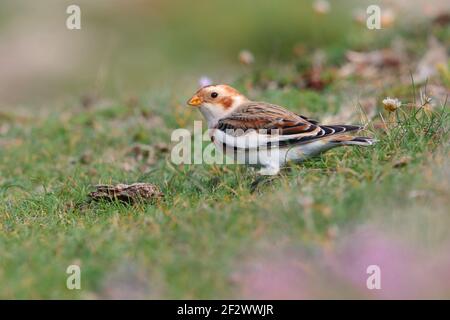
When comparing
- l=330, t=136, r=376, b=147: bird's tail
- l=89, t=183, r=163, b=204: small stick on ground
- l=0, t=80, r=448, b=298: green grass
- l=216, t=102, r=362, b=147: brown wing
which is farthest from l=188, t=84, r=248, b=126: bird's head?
l=330, t=136, r=376, b=147: bird's tail

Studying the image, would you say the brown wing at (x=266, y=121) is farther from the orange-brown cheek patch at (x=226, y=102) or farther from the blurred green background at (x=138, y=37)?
the blurred green background at (x=138, y=37)

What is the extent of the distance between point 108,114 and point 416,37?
431 centimetres

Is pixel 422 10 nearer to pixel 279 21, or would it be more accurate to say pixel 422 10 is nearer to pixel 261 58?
pixel 261 58

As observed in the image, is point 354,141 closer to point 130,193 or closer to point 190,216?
point 190,216

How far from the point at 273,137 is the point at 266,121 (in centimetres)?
23

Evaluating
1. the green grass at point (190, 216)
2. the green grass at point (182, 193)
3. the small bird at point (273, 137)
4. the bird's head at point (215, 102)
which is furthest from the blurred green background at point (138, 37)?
the small bird at point (273, 137)

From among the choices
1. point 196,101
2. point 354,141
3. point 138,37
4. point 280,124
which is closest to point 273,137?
point 280,124

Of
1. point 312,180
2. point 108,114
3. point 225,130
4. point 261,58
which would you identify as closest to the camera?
point 312,180

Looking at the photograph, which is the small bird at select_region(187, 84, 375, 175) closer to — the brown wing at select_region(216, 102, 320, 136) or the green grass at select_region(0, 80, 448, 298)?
the brown wing at select_region(216, 102, 320, 136)

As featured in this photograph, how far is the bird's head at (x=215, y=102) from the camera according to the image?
7121 mm

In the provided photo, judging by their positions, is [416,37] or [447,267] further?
[416,37]

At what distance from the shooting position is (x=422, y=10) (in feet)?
39.0

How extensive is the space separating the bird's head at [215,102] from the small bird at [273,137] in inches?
9.0
